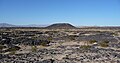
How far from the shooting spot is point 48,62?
2072 centimetres

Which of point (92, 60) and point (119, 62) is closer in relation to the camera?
point (119, 62)

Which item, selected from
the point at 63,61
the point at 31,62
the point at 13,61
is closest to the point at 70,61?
the point at 63,61

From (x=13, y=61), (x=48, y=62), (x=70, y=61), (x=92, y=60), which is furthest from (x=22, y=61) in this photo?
(x=92, y=60)

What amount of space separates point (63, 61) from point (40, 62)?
2036mm

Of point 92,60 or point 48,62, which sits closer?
point 48,62

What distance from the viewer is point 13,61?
21203 millimetres

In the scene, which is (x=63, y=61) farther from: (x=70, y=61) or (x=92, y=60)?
(x=92, y=60)

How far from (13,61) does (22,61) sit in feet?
2.46

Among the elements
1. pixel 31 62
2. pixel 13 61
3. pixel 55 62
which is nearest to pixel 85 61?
pixel 55 62

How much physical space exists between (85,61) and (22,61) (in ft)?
17.4

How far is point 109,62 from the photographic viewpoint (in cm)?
2088

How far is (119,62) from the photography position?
2056 centimetres

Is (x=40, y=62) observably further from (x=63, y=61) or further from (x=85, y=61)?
(x=85, y=61)

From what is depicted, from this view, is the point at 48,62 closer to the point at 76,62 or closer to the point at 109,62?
the point at 76,62
